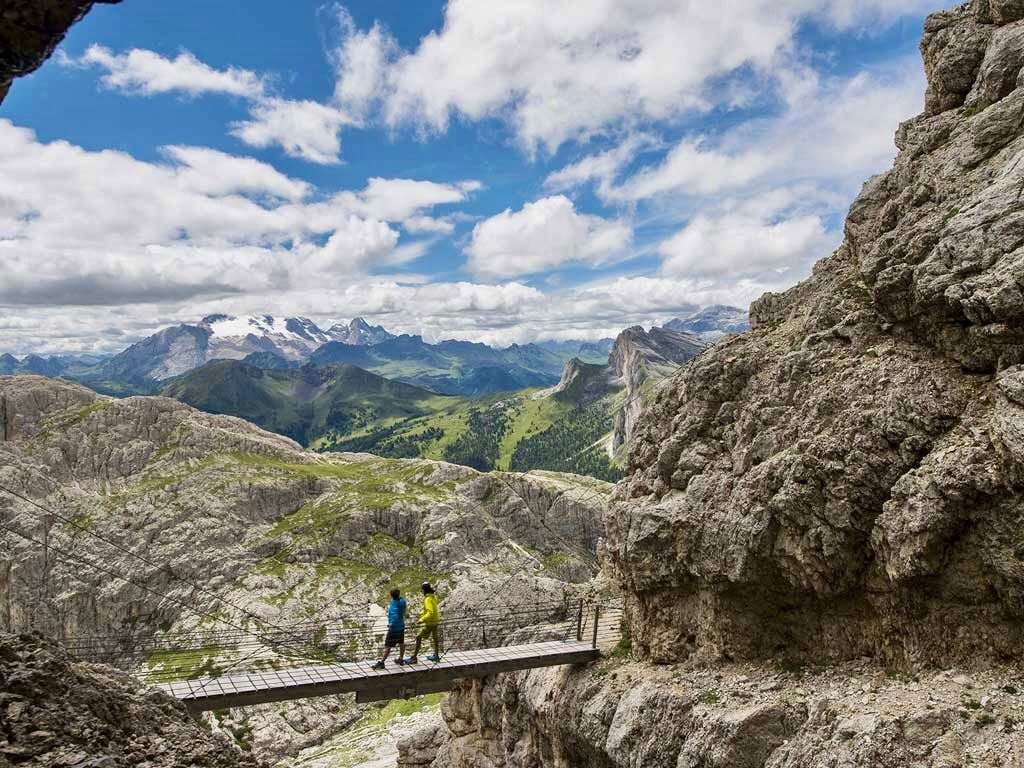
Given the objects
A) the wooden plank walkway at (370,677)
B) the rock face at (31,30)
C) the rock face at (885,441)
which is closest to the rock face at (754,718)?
the rock face at (885,441)

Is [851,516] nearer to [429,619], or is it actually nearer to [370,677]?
[429,619]

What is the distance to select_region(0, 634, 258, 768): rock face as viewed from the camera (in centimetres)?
1233

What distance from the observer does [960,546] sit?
1611 cm

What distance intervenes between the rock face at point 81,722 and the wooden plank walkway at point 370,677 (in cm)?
899

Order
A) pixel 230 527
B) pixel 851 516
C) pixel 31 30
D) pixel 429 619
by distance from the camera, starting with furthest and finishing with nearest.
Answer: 1. pixel 230 527
2. pixel 429 619
3. pixel 851 516
4. pixel 31 30

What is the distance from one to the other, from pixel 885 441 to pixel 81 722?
873 inches

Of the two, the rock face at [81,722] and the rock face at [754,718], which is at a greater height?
the rock face at [81,722]

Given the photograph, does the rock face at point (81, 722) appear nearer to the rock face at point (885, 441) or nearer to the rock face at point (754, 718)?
the rock face at point (754, 718)

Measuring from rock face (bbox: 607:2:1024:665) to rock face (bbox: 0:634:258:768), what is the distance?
1618 cm

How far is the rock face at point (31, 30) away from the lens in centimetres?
1070

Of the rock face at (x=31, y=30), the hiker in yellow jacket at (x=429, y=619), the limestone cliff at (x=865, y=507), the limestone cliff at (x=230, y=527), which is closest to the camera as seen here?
the rock face at (x=31, y=30)

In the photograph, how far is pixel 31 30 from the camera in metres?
11.1

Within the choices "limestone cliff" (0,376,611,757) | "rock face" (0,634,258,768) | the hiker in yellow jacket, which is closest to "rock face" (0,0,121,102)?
"rock face" (0,634,258,768)

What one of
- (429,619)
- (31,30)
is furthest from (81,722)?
(429,619)
